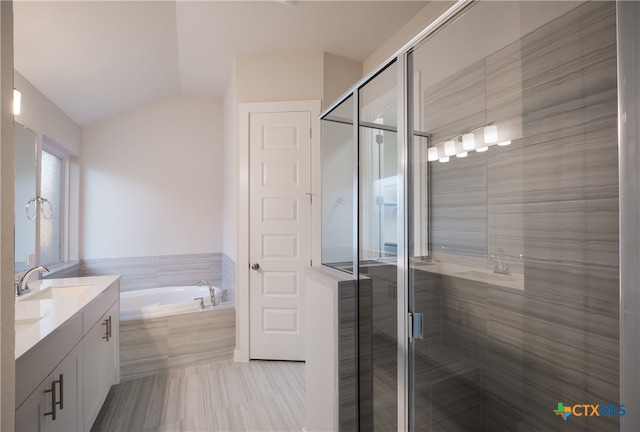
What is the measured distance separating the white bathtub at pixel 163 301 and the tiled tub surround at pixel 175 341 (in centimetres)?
9

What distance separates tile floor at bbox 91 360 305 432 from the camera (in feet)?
6.19

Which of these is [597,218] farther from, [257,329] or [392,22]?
[257,329]

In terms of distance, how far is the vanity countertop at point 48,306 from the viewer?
113 centimetres

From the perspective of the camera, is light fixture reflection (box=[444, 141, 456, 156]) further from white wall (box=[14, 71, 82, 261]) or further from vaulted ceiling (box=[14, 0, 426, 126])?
white wall (box=[14, 71, 82, 261])

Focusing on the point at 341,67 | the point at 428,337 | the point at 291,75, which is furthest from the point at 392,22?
the point at 428,337

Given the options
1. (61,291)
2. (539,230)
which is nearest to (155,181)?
(61,291)

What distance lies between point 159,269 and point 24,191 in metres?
1.64

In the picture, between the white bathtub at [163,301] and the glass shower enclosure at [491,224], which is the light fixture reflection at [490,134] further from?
the white bathtub at [163,301]

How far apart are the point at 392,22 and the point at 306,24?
653 mm

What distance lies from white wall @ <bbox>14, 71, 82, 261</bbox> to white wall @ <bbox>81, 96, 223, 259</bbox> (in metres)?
0.08

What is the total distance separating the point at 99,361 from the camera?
1834mm

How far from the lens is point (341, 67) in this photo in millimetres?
2799

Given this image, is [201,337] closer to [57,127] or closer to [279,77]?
[57,127]

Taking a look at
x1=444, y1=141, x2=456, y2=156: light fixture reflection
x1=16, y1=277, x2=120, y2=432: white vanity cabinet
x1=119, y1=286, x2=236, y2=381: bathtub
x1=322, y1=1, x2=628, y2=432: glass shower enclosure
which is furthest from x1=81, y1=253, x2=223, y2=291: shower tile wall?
x1=444, y1=141, x2=456, y2=156: light fixture reflection
